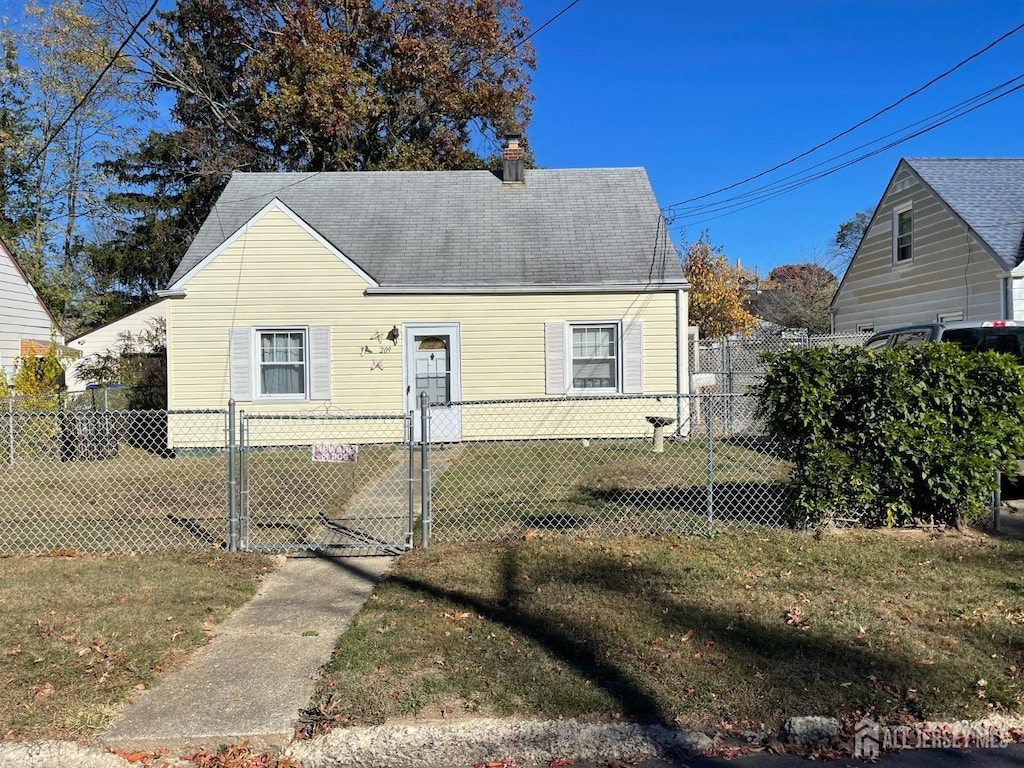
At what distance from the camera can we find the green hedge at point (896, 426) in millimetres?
6078

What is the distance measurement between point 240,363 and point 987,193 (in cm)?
1590

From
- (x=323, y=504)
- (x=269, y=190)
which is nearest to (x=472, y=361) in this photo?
(x=323, y=504)

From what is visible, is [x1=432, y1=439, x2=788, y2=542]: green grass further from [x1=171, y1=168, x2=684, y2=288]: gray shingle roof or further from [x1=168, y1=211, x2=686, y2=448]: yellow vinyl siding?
[x1=171, y1=168, x2=684, y2=288]: gray shingle roof

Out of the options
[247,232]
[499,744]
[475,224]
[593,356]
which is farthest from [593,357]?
[499,744]

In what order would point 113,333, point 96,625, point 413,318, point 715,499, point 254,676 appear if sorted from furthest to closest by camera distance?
point 113,333 → point 413,318 → point 715,499 → point 96,625 → point 254,676

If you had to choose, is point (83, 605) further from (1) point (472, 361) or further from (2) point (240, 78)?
(2) point (240, 78)

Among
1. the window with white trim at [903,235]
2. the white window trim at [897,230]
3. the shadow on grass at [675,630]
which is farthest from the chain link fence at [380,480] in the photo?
the window with white trim at [903,235]

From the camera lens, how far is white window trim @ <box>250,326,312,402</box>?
492 inches

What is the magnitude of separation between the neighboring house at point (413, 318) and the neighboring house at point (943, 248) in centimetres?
622

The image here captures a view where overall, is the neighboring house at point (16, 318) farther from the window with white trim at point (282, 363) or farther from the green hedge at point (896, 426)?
the green hedge at point (896, 426)

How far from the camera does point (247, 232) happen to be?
12.4 meters

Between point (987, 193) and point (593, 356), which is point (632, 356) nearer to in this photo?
point (593, 356)

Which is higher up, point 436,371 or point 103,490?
point 436,371

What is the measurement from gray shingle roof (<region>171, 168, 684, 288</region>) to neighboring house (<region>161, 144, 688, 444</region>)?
0.16 ft
